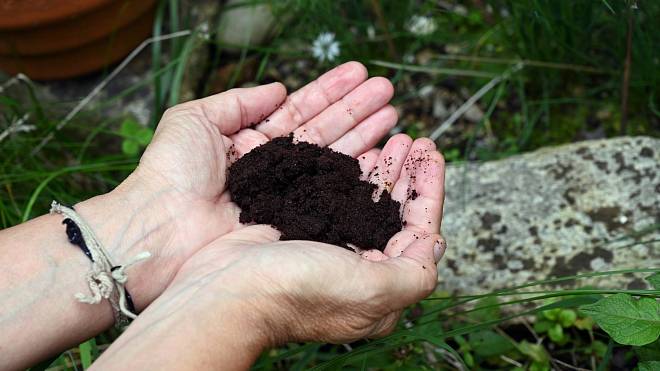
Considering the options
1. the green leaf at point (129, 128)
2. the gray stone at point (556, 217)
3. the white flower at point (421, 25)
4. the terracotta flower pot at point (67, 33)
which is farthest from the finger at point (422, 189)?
the terracotta flower pot at point (67, 33)

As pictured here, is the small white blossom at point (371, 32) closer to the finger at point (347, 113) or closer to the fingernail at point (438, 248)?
the finger at point (347, 113)

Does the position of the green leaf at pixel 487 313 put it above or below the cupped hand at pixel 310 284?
below

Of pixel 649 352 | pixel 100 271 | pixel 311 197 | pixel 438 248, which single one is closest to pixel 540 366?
pixel 649 352

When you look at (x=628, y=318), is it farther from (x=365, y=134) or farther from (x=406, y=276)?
(x=365, y=134)

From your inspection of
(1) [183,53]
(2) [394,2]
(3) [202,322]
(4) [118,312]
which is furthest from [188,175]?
(2) [394,2]

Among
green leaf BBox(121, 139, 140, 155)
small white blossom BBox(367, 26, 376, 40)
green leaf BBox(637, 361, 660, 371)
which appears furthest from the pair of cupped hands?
small white blossom BBox(367, 26, 376, 40)

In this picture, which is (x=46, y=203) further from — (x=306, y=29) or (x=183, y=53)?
(x=306, y=29)
